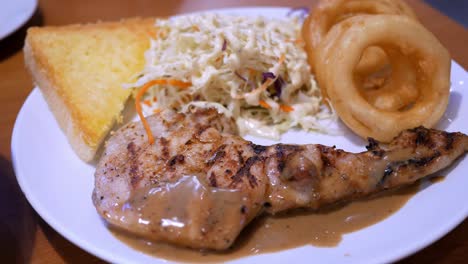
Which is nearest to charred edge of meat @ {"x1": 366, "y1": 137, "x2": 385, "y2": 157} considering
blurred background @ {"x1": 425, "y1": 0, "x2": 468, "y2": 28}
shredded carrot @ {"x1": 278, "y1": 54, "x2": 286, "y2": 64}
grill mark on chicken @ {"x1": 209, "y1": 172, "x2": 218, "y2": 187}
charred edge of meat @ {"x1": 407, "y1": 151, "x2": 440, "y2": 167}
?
charred edge of meat @ {"x1": 407, "y1": 151, "x2": 440, "y2": 167}

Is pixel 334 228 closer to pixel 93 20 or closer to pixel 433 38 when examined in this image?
pixel 433 38

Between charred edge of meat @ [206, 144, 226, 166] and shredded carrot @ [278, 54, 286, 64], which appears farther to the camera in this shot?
shredded carrot @ [278, 54, 286, 64]

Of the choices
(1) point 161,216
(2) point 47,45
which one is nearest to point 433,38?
(1) point 161,216

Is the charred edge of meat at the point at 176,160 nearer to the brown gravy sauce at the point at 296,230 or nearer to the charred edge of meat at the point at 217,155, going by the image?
the charred edge of meat at the point at 217,155

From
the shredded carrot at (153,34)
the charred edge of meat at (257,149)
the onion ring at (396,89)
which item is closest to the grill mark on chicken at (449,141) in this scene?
the onion ring at (396,89)

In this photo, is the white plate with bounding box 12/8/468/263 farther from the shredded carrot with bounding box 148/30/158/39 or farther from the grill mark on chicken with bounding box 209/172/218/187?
the shredded carrot with bounding box 148/30/158/39
